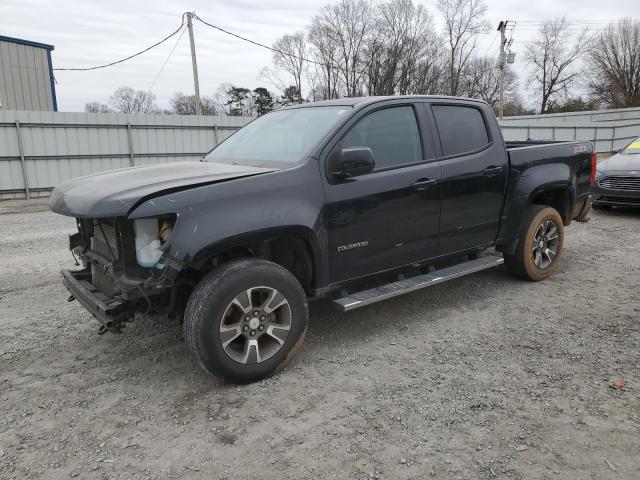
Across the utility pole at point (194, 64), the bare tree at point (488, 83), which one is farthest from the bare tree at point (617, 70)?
the utility pole at point (194, 64)

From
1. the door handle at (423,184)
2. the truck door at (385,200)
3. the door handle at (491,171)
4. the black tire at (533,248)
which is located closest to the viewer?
the truck door at (385,200)

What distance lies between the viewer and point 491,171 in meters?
4.64

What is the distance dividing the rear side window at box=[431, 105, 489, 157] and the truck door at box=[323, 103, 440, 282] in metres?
0.21

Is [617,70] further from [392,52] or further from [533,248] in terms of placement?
[533,248]

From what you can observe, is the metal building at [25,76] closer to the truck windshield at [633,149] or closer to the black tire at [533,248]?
the black tire at [533,248]

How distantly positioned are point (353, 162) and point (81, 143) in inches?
526

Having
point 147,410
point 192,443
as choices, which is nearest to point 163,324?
point 147,410

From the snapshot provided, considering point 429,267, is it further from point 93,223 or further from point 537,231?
point 93,223

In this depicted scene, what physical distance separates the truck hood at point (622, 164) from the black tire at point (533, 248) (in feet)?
15.6

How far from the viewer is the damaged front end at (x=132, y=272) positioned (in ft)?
9.80

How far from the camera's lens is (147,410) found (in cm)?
302

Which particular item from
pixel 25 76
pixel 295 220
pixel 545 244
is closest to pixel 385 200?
pixel 295 220

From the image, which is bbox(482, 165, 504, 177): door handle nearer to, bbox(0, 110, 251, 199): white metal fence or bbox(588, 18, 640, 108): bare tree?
bbox(0, 110, 251, 199): white metal fence

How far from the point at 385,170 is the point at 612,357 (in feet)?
7.09
